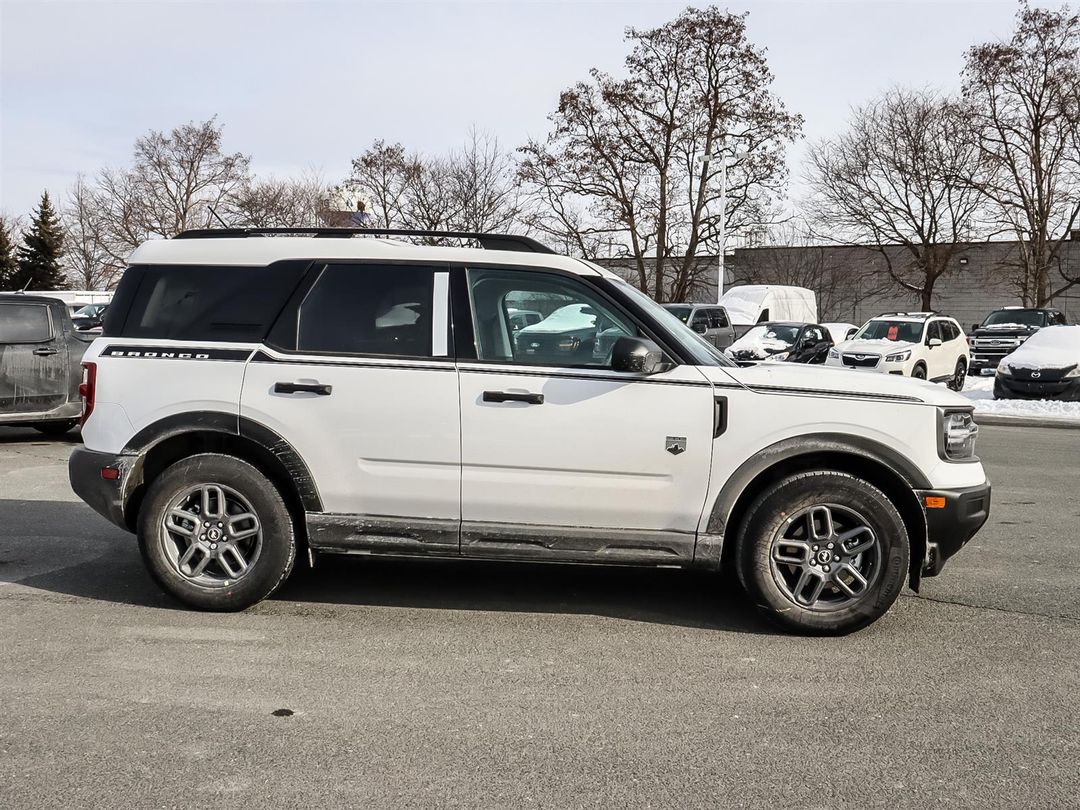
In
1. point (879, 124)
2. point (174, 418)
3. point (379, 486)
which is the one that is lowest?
point (379, 486)

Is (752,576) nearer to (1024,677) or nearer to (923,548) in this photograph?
(923,548)

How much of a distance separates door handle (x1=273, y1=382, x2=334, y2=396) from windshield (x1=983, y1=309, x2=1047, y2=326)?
27312 mm

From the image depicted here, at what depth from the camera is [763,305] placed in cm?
3272

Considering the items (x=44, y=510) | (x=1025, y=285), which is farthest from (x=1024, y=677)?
(x=1025, y=285)

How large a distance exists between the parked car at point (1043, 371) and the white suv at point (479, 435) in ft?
53.9

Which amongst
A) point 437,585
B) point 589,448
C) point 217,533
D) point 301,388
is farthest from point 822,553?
point 217,533

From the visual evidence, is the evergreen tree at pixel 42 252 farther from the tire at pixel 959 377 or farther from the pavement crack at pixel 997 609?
the pavement crack at pixel 997 609

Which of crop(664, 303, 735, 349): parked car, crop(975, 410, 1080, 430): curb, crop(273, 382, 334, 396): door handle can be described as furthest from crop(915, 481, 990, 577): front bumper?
crop(664, 303, 735, 349): parked car

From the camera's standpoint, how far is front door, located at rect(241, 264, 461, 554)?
16.3ft

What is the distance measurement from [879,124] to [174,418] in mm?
44474

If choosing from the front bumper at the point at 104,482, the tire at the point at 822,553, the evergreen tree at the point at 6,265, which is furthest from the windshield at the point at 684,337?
the evergreen tree at the point at 6,265

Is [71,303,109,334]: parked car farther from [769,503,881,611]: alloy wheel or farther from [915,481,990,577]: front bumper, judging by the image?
[915,481,990,577]: front bumper

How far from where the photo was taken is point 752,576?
16.0 ft

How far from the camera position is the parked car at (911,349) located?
2130 cm
